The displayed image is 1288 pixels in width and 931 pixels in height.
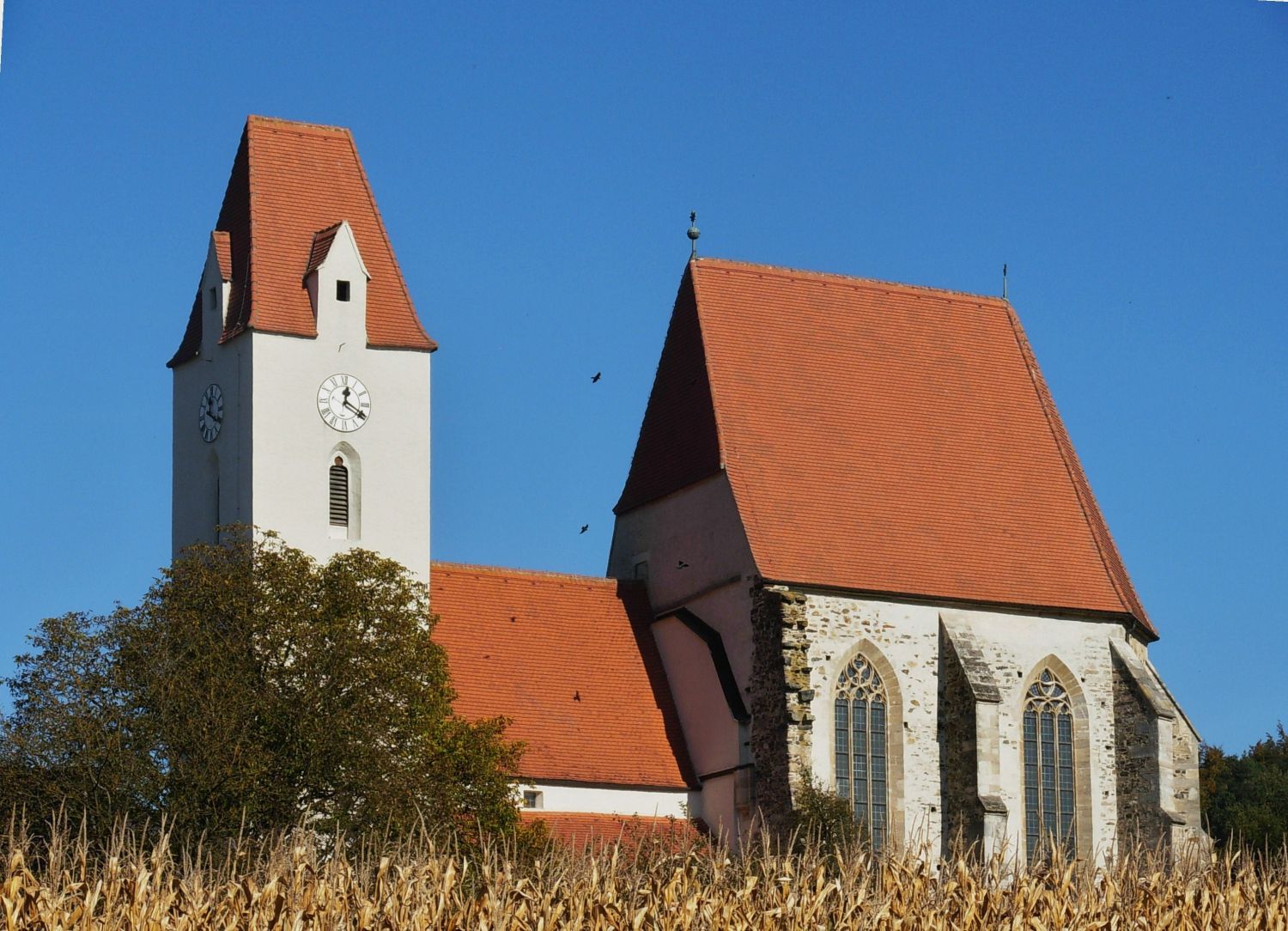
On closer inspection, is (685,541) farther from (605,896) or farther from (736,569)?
(605,896)

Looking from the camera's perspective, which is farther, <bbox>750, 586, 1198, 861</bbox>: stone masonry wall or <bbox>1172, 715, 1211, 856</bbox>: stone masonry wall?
<bbox>1172, 715, 1211, 856</bbox>: stone masonry wall

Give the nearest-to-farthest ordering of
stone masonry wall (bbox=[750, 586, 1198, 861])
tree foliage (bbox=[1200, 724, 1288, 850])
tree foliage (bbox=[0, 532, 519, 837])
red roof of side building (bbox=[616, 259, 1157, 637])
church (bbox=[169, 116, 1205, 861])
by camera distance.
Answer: tree foliage (bbox=[0, 532, 519, 837]) < stone masonry wall (bbox=[750, 586, 1198, 861]) < church (bbox=[169, 116, 1205, 861]) < red roof of side building (bbox=[616, 259, 1157, 637]) < tree foliage (bbox=[1200, 724, 1288, 850])

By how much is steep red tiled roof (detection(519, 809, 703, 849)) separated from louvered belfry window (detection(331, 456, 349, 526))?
504 centimetres

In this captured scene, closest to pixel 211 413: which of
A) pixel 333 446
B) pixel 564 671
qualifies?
pixel 333 446

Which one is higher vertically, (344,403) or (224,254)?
(224,254)

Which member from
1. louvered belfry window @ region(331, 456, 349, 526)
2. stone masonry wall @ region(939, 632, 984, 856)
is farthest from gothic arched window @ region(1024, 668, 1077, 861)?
louvered belfry window @ region(331, 456, 349, 526)

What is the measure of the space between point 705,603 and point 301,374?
23.7 ft

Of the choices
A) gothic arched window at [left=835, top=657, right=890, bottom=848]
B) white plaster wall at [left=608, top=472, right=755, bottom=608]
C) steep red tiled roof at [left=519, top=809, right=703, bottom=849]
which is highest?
white plaster wall at [left=608, top=472, right=755, bottom=608]

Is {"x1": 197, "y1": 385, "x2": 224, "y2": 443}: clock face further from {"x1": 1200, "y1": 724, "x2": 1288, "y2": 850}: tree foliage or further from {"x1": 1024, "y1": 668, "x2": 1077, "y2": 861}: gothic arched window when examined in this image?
{"x1": 1200, "y1": 724, "x2": 1288, "y2": 850}: tree foliage

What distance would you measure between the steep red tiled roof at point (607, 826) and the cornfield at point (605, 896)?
38.4 ft

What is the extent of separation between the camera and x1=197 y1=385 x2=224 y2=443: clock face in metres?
38.6

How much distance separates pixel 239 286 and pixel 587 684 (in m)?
8.13

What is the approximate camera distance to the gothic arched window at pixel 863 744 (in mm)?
38281

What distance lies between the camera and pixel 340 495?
38.3 metres
